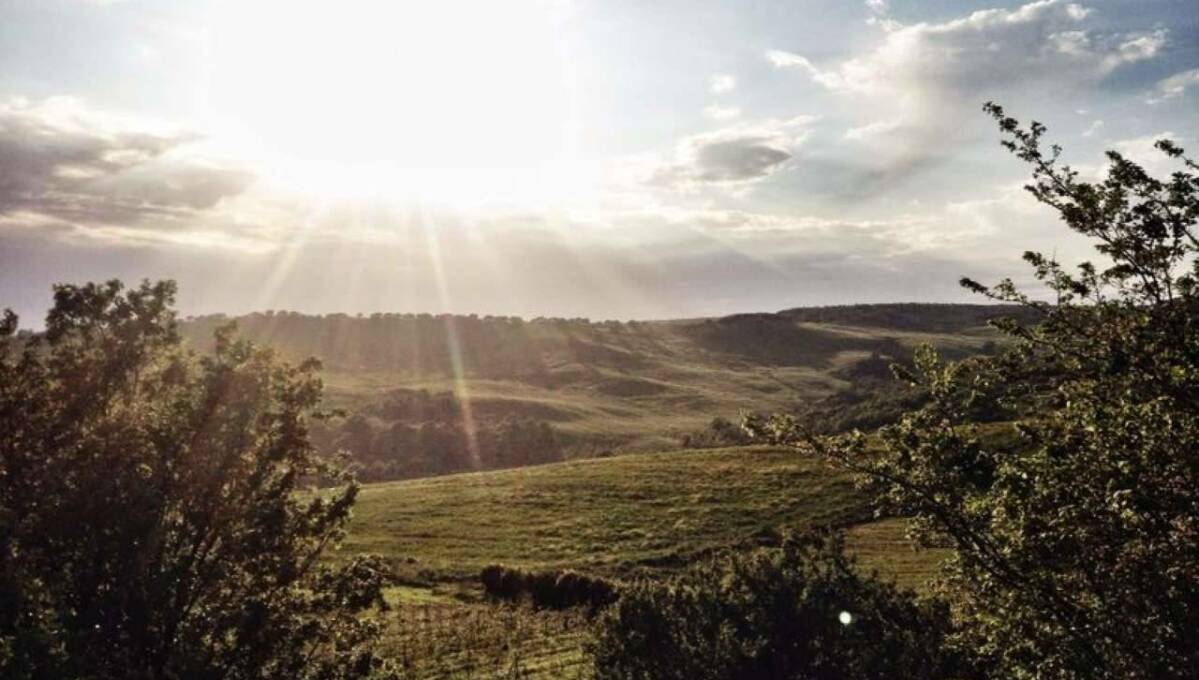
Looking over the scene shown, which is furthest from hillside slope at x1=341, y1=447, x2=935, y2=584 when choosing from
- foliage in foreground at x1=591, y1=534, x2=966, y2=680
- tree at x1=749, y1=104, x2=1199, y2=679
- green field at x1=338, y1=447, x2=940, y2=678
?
tree at x1=749, y1=104, x2=1199, y2=679

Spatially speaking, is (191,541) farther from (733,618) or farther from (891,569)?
(891,569)

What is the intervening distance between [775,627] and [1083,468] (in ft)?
41.7

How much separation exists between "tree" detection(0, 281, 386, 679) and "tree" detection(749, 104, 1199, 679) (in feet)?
40.6

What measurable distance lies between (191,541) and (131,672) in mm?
3262

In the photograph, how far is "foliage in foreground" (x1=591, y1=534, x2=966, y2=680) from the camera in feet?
78.7

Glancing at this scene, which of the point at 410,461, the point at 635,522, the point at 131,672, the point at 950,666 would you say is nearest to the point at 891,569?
the point at 635,522

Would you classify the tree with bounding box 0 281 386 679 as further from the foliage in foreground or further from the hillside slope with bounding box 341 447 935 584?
the hillside slope with bounding box 341 447 935 584

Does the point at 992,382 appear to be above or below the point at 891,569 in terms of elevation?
above

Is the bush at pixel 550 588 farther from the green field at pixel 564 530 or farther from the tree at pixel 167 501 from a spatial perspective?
the tree at pixel 167 501

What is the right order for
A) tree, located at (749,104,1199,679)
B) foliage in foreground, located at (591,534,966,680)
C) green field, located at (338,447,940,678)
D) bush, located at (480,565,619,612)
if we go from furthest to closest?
bush, located at (480,565,619,612) → green field, located at (338,447,940,678) → foliage in foreground, located at (591,534,966,680) → tree, located at (749,104,1199,679)

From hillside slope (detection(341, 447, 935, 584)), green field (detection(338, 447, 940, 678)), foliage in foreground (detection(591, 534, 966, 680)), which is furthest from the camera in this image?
hillside slope (detection(341, 447, 935, 584))

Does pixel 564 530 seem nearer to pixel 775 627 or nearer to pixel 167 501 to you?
pixel 775 627

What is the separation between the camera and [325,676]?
21531mm

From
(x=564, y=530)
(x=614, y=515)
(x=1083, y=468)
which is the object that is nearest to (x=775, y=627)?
(x=1083, y=468)
